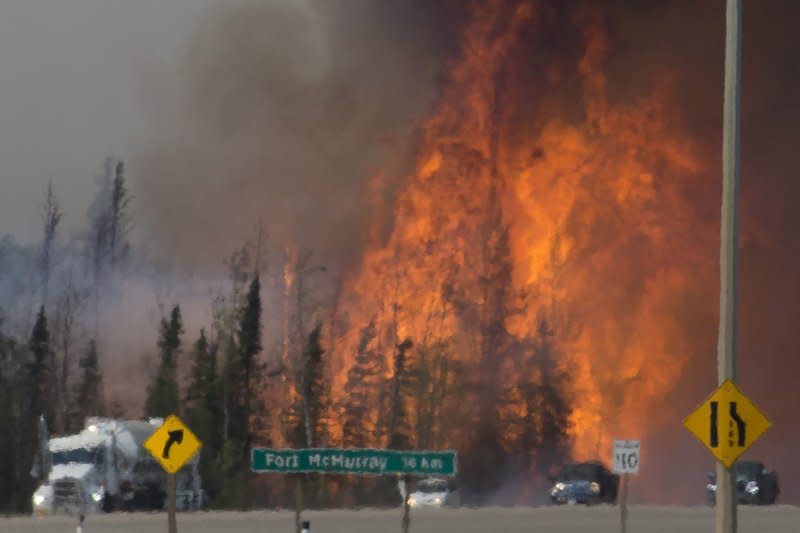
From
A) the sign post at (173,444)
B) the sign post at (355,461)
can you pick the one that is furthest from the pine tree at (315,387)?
the sign post at (173,444)

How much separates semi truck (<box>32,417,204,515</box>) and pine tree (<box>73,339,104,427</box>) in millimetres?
39244

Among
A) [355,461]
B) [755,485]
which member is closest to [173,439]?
[355,461]

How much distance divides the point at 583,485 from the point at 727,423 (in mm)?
55107

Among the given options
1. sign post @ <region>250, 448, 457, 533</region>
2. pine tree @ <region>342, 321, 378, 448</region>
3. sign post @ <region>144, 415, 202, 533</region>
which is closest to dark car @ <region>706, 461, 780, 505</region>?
pine tree @ <region>342, 321, 378, 448</region>

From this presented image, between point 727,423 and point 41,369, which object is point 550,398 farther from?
point 727,423

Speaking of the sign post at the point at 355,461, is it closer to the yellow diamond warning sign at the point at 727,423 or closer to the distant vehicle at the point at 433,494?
the yellow diamond warning sign at the point at 727,423

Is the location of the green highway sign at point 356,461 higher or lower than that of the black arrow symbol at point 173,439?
lower

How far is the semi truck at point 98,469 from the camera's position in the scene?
2798 inches

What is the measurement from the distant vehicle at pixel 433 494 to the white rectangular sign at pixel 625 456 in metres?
36.4

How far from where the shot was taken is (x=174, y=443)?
39.1 m

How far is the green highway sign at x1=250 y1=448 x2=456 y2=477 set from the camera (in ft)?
138

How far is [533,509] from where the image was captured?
76812 mm

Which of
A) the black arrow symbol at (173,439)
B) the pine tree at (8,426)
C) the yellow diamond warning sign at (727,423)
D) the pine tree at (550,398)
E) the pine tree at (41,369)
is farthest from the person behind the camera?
the pine tree at (41,369)

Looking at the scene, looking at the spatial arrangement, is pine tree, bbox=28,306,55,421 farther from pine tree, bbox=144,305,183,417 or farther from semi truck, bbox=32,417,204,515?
semi truck, bbox=32,417,204,515
